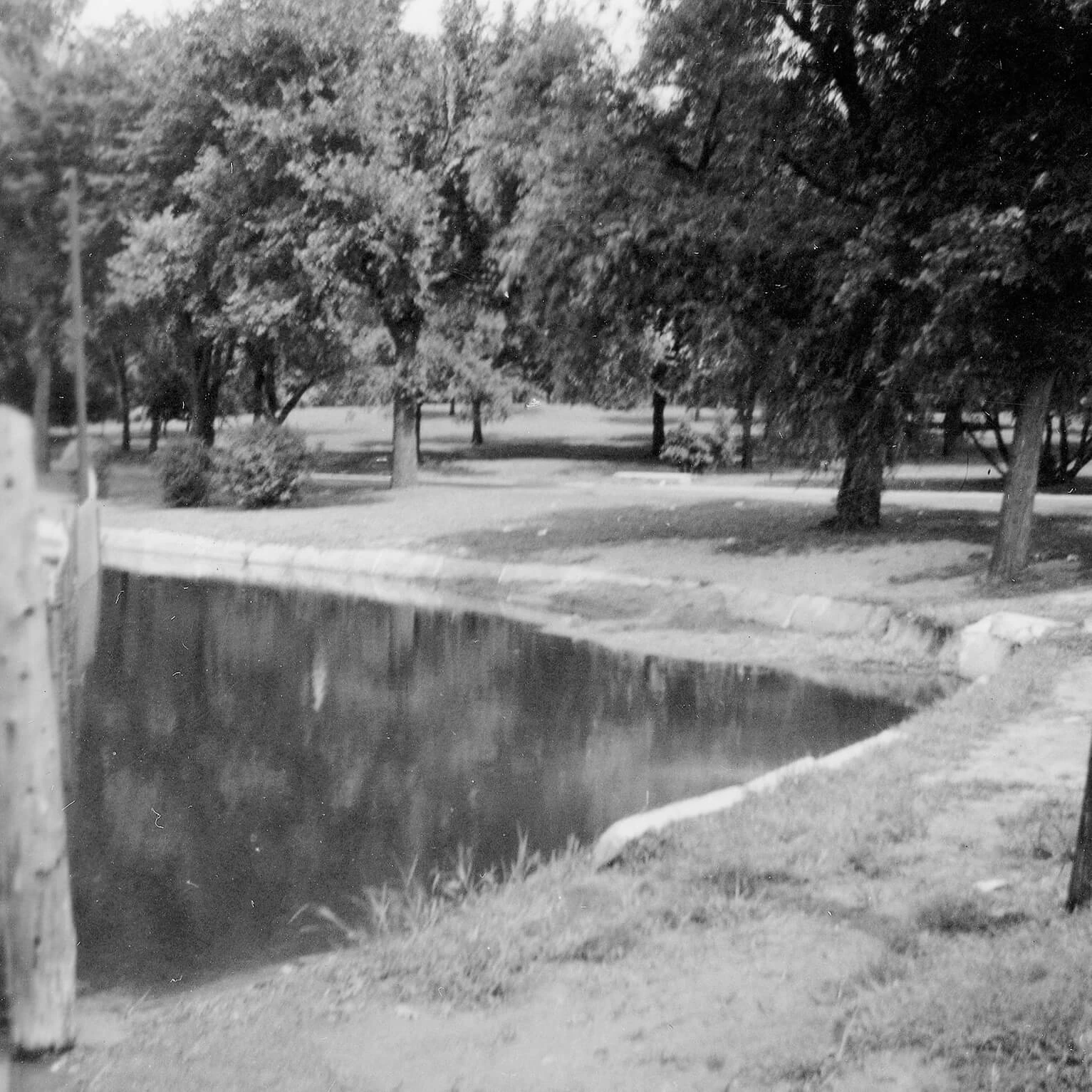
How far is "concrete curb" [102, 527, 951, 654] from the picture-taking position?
14.2 metres

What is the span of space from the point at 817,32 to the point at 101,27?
1230 cm

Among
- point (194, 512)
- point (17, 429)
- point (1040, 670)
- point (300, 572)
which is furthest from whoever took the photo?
point (194, 512)

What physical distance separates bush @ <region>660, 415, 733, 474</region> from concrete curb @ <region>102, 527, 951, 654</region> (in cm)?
1454

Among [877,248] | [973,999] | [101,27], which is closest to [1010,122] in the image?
[877,248]

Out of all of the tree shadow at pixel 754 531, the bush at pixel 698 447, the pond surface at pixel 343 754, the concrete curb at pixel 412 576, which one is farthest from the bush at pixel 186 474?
the bush at pixel 698 447

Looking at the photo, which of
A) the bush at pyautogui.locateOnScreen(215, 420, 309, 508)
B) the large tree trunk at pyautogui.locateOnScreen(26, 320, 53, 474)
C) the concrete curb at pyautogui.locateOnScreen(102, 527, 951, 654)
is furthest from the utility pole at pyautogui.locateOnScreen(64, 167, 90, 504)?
the bush at pyautogui.locateOnScreen(215, 420, 309, 508)

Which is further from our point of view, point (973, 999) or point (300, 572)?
point (300, 572)

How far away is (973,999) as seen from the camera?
4.17 metres

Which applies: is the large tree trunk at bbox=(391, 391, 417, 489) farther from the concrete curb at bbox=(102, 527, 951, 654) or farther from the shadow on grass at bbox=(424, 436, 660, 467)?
the shadow on grass at bbox=(424, 436, 660, 467)

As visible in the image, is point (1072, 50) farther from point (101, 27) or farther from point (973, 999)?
point (973, 999)

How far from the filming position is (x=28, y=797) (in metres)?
4.77

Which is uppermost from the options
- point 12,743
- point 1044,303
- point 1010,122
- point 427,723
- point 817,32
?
point 817,32

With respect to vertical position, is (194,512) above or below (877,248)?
below

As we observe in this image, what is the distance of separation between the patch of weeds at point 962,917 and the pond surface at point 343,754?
2.90 meters
